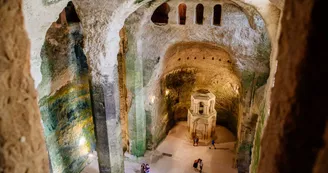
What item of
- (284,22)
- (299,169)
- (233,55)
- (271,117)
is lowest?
(233,55)

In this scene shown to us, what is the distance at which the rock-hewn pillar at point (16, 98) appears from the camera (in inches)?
60.1

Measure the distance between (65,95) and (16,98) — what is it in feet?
27.3

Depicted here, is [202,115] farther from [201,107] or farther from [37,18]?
[37,18]

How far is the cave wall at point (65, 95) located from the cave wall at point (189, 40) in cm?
160

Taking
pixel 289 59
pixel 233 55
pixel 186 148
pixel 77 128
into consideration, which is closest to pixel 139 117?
pixel 77 128

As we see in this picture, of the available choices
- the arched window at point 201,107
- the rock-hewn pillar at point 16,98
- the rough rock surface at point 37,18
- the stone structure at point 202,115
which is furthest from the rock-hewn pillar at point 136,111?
the rock-hewn pillar at point 16,98

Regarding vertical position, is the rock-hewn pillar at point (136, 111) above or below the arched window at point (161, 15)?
below

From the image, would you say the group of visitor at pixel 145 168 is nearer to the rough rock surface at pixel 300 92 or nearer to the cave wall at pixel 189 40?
the cave wall at pixel 189 40

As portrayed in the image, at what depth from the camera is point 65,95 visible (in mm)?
9594

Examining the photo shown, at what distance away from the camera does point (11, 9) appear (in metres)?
1.52

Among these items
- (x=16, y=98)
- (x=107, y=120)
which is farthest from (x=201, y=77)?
(x=16, y=98)

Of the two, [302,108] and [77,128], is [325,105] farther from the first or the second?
[77,128]

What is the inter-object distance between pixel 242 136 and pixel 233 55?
2743 millimetres

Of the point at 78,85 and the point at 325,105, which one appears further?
the point at 78,85
